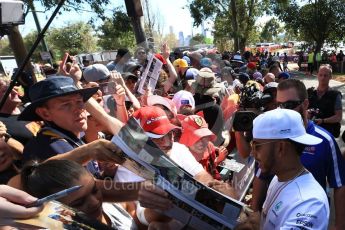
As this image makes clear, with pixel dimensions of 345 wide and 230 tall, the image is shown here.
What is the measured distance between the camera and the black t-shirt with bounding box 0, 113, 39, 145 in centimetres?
292

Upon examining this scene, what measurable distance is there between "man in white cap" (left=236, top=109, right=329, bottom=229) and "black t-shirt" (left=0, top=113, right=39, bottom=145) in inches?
76.7

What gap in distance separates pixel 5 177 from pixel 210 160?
5.64 ft

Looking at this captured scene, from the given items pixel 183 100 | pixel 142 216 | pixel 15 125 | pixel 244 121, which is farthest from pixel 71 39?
pixel 142 216

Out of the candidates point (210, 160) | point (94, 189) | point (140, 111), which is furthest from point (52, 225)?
point (210, 160)

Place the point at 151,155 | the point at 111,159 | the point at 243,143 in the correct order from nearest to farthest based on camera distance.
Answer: the point at 151,155 → the point at 111,159 → the point at 243,143

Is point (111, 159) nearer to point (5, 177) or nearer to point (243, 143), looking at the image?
point (5, 177)

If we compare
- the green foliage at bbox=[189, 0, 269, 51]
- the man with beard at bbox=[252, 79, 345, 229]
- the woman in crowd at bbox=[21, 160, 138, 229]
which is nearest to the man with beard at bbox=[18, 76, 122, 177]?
the woman in crowd at bbox=[21, 160, 138, 229]

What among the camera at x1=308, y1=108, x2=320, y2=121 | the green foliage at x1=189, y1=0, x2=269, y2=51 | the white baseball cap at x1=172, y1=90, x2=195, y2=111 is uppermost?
the green foliage at x1=189, y1=0, x2=269, y2=51

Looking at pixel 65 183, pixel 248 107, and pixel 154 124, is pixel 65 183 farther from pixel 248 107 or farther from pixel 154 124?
pixel 248 107

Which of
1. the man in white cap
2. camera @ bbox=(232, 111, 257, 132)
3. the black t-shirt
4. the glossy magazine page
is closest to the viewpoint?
the glossy magazine page

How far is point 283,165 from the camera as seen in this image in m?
1.85

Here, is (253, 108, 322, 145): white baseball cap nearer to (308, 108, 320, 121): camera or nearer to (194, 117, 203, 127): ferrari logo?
(194, 117, 203, 127): ferrari logo

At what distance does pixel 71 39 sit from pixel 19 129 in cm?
6296

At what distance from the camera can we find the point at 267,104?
3.81 metres
